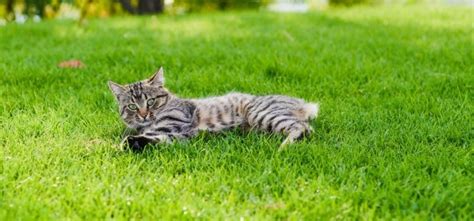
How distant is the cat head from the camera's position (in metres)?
4.97

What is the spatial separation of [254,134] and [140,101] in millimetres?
1024

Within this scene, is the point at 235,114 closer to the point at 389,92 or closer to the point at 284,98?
the point at 284,98

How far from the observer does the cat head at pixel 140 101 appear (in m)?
4.97

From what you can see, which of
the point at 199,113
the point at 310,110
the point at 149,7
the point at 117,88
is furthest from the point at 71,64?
the point at 149,7

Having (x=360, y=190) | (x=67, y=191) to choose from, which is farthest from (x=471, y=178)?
(x=67, y=191)

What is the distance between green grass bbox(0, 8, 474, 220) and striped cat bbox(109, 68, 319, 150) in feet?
0.61

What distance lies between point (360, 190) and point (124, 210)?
4.70 ft

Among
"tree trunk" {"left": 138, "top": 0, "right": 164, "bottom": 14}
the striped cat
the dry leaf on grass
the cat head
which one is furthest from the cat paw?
"tree trunk" {"left": 138, "top": 0, "right": 164, "bottom": 14}

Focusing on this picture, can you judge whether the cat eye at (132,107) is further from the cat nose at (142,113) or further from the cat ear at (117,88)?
the cat ear at (117,88)

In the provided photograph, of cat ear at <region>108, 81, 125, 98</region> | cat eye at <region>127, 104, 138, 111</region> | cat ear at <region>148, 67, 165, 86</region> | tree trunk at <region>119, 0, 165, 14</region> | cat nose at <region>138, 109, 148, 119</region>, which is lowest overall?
tree trunk at <region>119, 0, 165, 14</region>

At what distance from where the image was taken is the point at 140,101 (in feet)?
16.3

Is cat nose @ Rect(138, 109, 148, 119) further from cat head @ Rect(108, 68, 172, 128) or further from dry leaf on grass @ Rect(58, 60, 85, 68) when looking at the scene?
dry leaf on grass @ Rect(58, 60, 85, 68)

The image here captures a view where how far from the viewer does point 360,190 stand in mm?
3615

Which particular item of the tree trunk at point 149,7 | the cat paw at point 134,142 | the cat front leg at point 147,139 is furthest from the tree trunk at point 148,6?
the cat paw at point 134,142
